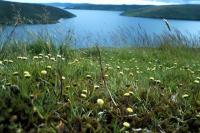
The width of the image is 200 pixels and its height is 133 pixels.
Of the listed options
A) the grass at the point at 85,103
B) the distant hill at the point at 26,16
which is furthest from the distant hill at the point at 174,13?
the grass at the point at 85,103

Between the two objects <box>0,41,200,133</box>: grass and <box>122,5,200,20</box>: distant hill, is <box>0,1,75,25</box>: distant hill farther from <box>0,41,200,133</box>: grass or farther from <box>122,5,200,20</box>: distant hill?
<box>122,5,200,20</box>: distant hill

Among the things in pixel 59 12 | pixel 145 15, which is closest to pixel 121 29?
pixel 59 12

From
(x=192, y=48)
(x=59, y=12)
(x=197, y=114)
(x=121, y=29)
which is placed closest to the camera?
(x=197, y=114)

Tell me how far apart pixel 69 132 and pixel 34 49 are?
256 inches

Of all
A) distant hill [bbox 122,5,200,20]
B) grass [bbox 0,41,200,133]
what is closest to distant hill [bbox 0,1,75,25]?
A: grass [bbox 0,41,200,133]

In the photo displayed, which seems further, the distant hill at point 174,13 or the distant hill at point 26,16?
the distant hill at point 174,13

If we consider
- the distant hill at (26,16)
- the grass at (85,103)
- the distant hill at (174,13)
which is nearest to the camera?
the grass at (85,103)

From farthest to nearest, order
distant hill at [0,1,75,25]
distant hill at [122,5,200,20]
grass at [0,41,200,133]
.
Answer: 1. distant hill at [122,5,200,20]
2. distant hill at [0,1,75,25]
3. grass at [0,41,200,133]

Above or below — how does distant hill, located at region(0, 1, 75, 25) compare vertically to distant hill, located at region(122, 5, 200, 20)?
above

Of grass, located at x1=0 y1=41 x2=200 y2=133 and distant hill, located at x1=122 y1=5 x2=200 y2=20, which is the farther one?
distant hill, located at x1=122 y1=5 x2=200 y2=20

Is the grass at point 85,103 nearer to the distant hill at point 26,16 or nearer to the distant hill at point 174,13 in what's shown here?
the distant hill at point 26,16

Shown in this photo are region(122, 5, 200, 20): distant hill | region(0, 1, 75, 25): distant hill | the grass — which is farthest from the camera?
region(122, 5, 200, 20): distant hill

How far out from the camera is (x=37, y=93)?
10.9 ft

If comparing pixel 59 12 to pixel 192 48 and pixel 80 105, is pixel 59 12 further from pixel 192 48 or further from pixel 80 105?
pixel 80 105
